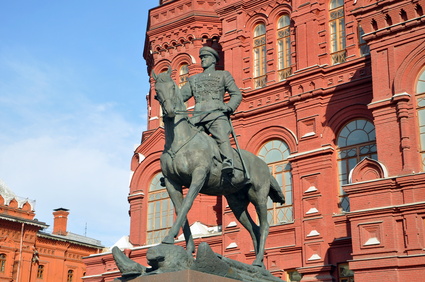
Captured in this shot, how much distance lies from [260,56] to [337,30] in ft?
12.3

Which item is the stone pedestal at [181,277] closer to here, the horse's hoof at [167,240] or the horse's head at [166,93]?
the horse's hoof at [167,240]

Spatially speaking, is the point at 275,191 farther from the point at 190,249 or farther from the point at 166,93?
the point at 166,93

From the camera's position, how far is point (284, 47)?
27.3 meters

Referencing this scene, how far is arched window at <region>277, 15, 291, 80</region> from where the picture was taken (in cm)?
2703

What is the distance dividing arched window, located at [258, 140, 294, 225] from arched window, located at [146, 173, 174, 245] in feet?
17.4

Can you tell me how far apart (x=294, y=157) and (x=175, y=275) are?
54.1 ft

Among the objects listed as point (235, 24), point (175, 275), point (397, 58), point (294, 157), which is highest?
point (235, 24)

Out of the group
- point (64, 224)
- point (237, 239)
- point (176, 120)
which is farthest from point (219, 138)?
point (64, 224)

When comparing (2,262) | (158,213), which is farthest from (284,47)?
(2,262)

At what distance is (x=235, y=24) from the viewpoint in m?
29.0

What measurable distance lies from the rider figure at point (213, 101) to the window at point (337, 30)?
48.7ft

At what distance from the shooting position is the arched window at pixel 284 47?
2703 centimetres

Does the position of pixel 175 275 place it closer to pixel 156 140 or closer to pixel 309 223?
pixel 309 223

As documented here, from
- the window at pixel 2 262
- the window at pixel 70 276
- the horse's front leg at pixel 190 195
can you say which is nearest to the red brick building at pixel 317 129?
the horse's front leg at pixel 190 195
